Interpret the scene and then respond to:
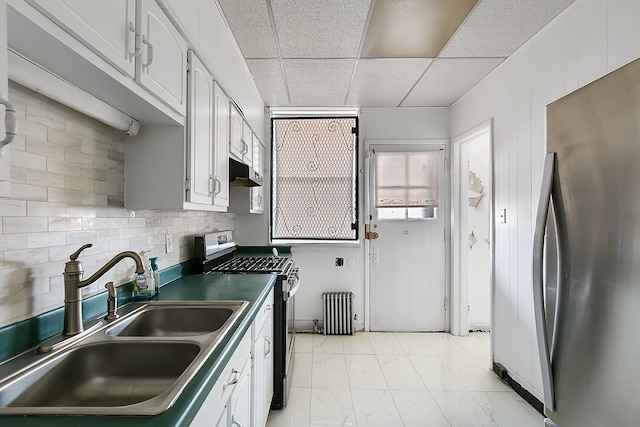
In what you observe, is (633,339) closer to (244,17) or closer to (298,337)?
(244,17)

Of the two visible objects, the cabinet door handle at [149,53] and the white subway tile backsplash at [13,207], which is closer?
the white subway tile backsplash at [13,207]

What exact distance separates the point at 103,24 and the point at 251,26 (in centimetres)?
148

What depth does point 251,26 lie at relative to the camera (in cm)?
213

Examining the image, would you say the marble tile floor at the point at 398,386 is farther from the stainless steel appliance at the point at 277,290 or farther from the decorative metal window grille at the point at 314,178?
the decorative metal window grille at the point at 314,178

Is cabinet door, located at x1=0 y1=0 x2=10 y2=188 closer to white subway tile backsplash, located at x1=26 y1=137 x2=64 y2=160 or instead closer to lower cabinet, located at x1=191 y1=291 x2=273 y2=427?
white subway tile backsplash, located at x1=26 y1=137 x2=64 y2=160

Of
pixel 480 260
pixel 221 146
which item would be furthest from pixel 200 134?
pixel 480 260

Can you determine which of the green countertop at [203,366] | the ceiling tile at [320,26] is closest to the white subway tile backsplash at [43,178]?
the green countertop at [203,366]

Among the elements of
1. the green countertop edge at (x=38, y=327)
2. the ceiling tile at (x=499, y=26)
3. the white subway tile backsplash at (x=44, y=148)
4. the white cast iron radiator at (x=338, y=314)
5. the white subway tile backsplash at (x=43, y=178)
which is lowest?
the white cast iron radiator at (x=338, y=314)

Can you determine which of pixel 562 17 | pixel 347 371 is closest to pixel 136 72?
pixel 562 17

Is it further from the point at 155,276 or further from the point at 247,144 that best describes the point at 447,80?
the point at 155,276

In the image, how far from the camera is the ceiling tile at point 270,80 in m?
2.66

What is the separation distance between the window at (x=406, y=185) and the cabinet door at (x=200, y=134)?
7.45 ft

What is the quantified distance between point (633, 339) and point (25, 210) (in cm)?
198

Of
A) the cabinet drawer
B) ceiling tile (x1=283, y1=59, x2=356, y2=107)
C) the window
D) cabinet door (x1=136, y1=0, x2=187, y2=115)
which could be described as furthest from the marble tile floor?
ceiling tile (x1=283, y1=59, x2=356, y2=107)
